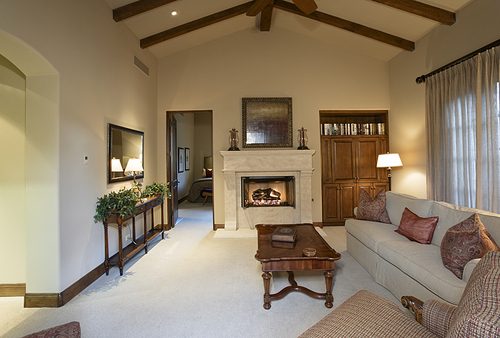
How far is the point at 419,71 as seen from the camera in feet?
13.5

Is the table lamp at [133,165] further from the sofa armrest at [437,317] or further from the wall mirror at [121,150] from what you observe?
the sofa armrest at [437,317]

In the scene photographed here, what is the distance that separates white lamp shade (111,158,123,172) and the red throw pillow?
3.78 metres

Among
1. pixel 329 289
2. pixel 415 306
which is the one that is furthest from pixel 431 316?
pixel 329 289

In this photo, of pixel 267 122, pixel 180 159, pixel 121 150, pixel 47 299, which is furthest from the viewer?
pixel 180 159

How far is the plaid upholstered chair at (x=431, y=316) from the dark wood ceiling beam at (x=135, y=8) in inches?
Answer: 164

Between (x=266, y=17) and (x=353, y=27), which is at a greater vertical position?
(x=266, y=17)

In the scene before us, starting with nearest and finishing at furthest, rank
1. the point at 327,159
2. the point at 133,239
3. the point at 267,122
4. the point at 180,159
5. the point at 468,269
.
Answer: the point at 468,269
the point at 133,239
the point at 267,122
the point at 327,159
the point at 180,159

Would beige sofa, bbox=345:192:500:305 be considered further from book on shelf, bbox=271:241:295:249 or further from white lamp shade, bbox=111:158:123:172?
white lamp shade, bbox=111:158:123:172

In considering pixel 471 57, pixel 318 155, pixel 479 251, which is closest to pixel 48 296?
pixel 479 251

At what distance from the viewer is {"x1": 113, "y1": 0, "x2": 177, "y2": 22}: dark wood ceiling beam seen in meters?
3.38

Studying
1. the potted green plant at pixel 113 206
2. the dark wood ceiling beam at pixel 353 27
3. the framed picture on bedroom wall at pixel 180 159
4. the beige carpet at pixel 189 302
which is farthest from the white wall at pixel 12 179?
the framed picture on bedroom wall at pixel 180 159

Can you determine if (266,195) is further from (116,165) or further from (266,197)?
(116,165)

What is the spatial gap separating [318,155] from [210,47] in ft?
10.5

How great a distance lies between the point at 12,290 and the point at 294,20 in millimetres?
5841
